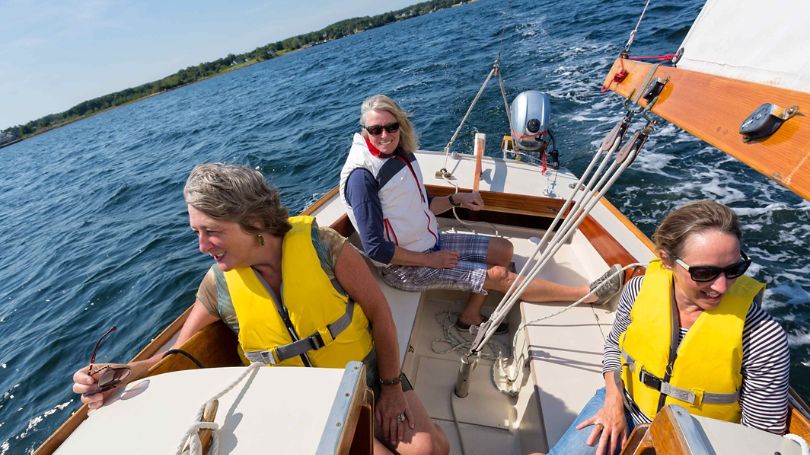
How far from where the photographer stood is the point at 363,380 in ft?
3.22

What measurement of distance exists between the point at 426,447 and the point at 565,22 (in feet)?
50.7

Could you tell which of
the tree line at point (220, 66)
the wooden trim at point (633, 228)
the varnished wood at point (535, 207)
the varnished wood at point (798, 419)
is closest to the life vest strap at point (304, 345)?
the varnished wood at point (798, 419)

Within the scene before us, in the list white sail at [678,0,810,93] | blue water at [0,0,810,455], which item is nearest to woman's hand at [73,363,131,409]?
white sail at [678,0,810,93]

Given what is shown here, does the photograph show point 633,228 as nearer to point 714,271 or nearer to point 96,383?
point 714,271

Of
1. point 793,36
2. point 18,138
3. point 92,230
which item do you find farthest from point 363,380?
point 18,138

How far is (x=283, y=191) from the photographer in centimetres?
652

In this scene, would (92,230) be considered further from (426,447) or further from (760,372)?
(760,372)

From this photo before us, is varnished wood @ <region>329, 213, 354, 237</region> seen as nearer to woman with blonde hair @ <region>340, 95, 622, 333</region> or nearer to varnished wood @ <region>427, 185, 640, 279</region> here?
woman with blonde hair @ <region>340, 95, 622, 333</region>

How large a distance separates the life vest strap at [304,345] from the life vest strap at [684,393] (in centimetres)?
116

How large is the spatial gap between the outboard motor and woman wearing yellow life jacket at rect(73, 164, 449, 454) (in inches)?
112

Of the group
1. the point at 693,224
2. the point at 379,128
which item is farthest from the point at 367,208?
the point at 693,224

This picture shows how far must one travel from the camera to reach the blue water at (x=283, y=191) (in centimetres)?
366

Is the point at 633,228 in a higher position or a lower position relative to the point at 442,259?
lower

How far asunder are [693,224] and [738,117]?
31cm
